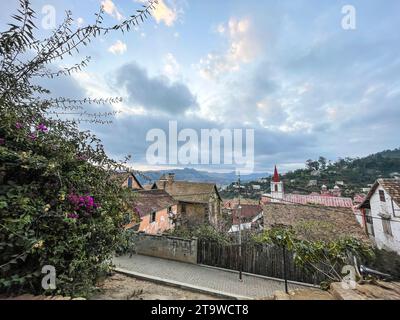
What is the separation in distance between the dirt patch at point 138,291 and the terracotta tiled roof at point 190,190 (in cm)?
1764

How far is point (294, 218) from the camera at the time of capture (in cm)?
1594

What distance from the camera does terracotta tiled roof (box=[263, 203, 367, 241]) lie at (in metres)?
12.9

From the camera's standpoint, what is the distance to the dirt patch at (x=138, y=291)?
2.23m

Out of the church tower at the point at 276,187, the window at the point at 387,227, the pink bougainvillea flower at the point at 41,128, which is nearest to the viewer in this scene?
the pink bougainvillea flower at the point at 41,128

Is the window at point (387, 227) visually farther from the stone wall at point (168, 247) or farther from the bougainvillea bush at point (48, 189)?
the bougainvillea bush at point (48, 189)

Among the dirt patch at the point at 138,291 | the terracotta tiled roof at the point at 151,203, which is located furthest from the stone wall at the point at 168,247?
the dirt patch at the point at 138,291

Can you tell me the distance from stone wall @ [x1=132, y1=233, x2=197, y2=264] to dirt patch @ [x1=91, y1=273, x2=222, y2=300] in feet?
22.8

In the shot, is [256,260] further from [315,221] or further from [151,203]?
[151,203]

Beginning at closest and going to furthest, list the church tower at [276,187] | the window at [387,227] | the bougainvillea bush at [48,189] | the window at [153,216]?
the bougainvillea bush at [48,189] → the window at [387,227] → the window at [153,216] → the church tower at [276,187]

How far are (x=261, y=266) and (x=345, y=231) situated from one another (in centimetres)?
869

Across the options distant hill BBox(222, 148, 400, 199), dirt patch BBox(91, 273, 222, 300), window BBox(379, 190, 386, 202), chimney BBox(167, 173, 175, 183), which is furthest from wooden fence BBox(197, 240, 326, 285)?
distant hill BBox(222, 148, 400, 199)

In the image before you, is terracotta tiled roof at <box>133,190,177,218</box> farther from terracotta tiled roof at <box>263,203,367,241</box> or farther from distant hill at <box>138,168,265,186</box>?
terracotta tiled roof at <box>263,203,367,241</box>

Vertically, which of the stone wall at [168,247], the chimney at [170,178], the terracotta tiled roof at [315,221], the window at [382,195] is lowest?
the stone wall at [168,247]

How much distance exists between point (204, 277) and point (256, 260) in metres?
2.65
